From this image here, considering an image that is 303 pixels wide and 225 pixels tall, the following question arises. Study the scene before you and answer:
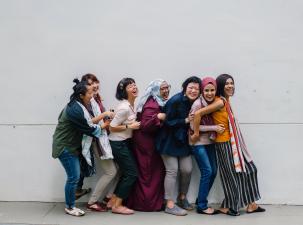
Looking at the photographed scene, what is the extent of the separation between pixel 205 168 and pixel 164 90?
43.2 inches

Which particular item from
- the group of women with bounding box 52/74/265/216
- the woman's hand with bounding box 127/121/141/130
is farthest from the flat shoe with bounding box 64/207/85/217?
the woman's hand with bounding box 127/121/141/130

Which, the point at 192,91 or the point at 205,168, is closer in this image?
the point at 192,91

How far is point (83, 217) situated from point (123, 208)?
0.51 meters

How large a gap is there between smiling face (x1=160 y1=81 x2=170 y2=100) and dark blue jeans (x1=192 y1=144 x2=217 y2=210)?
0.73 meters

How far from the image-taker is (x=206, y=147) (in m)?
5.95

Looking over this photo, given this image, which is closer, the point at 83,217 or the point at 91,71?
the point at 83,217

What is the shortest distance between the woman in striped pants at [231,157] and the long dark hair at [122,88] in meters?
0.94

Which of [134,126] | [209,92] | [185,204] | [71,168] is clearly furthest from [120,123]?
[185,204]

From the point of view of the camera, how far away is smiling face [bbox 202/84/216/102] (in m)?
5.68

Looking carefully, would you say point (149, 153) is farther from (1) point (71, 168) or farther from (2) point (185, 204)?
(1) point (71, 168)

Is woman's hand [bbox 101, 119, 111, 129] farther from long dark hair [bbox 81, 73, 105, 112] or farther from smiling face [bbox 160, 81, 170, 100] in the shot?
smiling face [bbox 160, 81, 170, 100]

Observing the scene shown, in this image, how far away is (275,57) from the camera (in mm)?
6191

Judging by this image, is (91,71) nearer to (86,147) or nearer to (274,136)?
(86,147)

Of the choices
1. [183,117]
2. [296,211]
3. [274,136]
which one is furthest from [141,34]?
[296,211]
